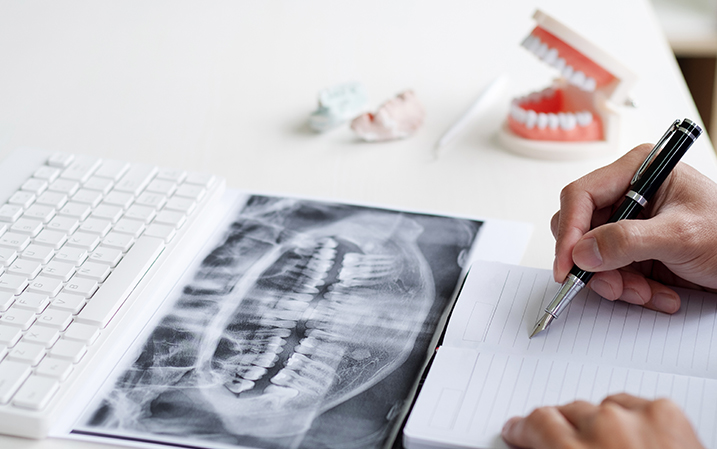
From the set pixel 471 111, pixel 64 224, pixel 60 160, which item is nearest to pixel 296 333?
pixel 64 224

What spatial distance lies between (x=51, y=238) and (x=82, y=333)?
145 millimetres

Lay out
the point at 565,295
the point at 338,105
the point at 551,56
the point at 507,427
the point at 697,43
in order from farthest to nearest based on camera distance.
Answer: the point at 697,43 → the point at 338,105 → the point at 551,56 → the point at 565,295 → the point at 507,427

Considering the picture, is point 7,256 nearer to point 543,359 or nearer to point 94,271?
point 94,271

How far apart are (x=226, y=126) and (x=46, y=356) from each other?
48 cm

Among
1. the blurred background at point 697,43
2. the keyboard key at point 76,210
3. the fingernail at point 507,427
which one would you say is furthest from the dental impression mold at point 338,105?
the blurred background at point 697,43

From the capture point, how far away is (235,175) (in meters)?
0.87

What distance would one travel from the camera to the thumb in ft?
1.86

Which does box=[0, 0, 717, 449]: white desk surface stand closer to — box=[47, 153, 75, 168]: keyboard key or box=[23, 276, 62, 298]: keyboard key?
box=[47, 153, 75, 168]: keyboard key

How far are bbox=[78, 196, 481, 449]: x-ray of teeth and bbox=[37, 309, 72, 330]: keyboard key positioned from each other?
0.06 metres

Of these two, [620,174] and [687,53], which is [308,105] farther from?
[687,53]

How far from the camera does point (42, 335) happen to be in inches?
22.3

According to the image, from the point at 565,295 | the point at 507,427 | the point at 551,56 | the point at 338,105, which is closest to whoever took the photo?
the point at 507,427

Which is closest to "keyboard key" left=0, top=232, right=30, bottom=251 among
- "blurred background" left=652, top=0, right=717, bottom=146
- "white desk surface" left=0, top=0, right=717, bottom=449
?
"white desk surface" left=0, top=0, right=717, bottom=449

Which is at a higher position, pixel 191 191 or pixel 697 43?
pixel 191 191
